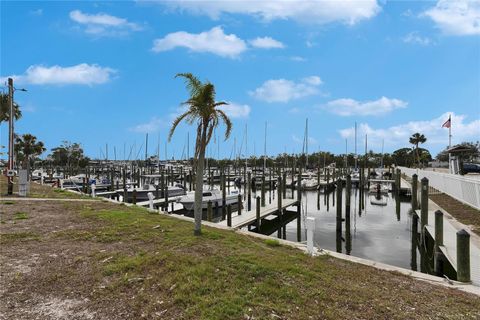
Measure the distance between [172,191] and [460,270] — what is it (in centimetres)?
3265

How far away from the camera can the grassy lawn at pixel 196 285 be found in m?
5.67

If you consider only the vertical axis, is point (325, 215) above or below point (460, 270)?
below

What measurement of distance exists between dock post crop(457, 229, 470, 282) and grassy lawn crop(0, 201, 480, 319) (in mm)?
1581

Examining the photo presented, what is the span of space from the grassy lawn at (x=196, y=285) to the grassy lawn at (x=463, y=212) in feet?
30.0

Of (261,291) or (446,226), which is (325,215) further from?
(261,291)

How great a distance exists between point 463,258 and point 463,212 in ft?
38.5

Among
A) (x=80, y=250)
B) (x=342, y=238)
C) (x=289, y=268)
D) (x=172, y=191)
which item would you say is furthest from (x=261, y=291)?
(x=172, y=191)

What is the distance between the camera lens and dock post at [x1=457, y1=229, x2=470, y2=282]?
8.41 m

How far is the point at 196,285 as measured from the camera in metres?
6.32

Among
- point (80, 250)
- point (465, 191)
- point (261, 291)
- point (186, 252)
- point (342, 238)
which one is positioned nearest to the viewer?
point (261, 291)

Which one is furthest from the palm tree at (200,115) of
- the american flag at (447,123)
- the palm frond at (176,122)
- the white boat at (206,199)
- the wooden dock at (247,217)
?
the american flag at (447,123)

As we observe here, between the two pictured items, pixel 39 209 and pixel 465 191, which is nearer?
pixel 39 209

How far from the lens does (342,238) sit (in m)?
22.1

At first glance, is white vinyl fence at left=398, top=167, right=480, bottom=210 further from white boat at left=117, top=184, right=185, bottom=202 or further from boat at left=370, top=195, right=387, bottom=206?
white boat at left=117, top=184, right=185, bottom=202
